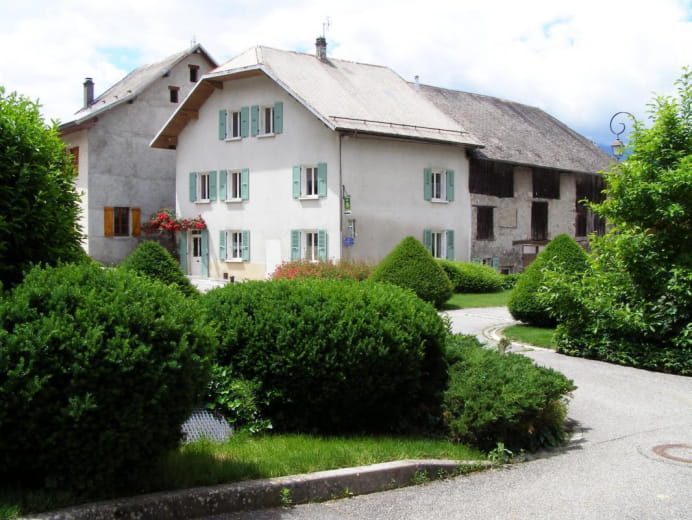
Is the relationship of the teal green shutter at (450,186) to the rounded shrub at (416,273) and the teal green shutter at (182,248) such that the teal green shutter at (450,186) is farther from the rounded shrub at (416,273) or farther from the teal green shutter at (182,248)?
the teal green shutter at (182,248)

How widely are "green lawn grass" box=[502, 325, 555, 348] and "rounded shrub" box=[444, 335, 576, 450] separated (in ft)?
20.9

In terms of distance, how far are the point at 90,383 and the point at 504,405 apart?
3751 mm

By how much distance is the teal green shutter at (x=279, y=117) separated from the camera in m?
29.6

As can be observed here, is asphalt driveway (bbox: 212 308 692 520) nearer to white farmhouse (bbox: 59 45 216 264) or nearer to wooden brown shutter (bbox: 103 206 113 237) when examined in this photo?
wooden brown shutter (bbox: 103 206 113 237)

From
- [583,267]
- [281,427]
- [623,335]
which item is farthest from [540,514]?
[583,267]

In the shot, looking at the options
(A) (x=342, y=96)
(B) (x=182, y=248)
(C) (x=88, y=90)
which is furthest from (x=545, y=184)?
(C) (x=88, y=90)

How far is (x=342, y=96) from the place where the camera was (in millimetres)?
29906

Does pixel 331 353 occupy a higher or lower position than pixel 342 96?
lower

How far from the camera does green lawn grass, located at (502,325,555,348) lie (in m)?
14.2

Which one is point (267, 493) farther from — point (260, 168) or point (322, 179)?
point (260, 168)

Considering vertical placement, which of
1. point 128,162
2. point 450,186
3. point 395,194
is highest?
point 128,162

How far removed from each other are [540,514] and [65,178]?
4.60m

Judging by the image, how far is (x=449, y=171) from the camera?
31.3 meters

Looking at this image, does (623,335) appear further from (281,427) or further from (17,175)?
(17,175)
